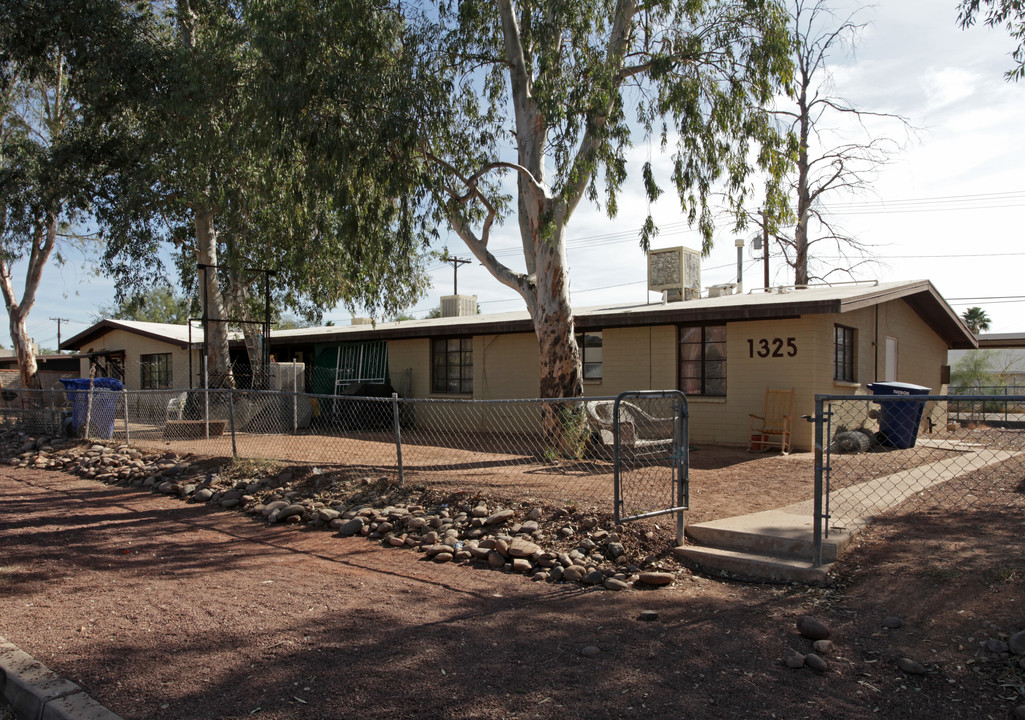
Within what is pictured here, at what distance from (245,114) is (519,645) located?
35.4 ft

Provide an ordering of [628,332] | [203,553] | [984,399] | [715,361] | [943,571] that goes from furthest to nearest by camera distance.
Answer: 1. [628,332]
2. [715,361]
3. [203,553]
4. [943,571]
5. [984,399]


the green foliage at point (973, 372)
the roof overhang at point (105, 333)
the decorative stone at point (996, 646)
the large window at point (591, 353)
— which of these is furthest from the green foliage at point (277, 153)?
the green foliage at point (973, 372)

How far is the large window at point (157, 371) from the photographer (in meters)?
24.4

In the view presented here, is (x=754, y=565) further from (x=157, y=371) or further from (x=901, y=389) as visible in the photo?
(x=157, y=371)

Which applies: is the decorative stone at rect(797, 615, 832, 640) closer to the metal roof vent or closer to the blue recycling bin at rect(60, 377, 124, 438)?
the metal roof vent

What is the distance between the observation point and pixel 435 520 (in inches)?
281

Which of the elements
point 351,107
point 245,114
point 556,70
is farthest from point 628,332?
point 245,114

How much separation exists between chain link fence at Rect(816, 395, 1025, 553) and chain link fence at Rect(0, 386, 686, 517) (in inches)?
64.0

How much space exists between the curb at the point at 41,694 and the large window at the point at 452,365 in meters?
14.2

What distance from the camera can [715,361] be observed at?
14125 mm

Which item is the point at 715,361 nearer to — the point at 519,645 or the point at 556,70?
the point at 556,70

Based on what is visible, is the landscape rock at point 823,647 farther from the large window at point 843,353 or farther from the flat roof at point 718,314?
the large window at point 843,353

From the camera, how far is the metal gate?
604 centimetres

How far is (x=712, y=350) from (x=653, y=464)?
4.66m
